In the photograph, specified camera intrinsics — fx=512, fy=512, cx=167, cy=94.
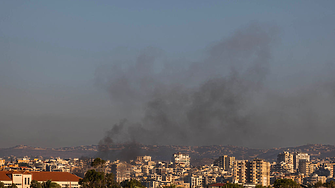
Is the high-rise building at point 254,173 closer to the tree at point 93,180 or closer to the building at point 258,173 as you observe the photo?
the building at point 258,173

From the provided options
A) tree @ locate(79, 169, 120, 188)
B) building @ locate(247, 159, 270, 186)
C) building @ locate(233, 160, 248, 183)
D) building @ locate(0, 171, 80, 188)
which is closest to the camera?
tree @ locate(79, 169, 120, 188)

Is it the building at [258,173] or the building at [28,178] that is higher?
the building at [28,178]

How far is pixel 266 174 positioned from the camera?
16538 cm

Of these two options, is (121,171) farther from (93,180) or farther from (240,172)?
(93,180)

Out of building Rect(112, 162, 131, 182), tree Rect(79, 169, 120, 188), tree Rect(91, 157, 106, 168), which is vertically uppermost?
tree Rect(91, 157, 106, 168)

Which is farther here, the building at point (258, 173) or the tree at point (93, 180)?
the building at point (258, 173)

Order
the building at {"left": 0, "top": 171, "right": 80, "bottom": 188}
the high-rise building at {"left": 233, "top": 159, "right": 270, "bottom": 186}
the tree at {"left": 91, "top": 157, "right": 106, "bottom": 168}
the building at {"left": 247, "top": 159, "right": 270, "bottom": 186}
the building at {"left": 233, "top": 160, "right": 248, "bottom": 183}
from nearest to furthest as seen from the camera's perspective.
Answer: the tree at {"left": 91, "top": 157, "right": 106, "bottom": 168} < the building at {"left": 0, "top": 171, "right": 80, "bottom": 188} < the building at {"left": 247, "top": 159, "right": 270, "bottom": 186} < the high-rise building at {"left": 233, "top": 159, "right": 270, "bottom": 186} < the building at {"left": 233, "top": 160, "right": 248, "bottom": 183}

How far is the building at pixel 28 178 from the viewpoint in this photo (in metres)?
88.0

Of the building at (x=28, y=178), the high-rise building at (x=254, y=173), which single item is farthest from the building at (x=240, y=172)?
the building at (x=28, y=178)

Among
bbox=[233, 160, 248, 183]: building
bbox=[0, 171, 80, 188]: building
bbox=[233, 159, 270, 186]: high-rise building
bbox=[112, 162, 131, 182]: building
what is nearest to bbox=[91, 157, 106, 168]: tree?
bbox=[0, 171, 80, 188]: building

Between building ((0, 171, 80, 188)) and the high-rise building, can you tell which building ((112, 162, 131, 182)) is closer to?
the high-rise building

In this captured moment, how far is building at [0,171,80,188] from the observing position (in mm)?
88000

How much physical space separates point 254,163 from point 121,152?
179 feet

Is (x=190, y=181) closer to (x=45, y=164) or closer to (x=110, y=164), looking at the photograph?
(x=110, y=164)
